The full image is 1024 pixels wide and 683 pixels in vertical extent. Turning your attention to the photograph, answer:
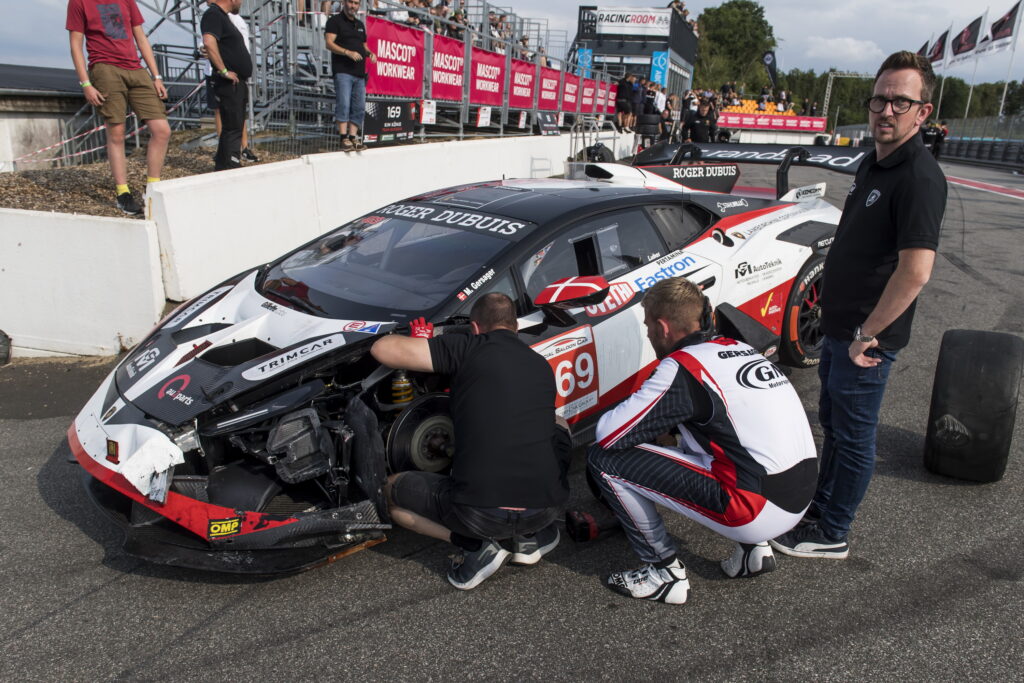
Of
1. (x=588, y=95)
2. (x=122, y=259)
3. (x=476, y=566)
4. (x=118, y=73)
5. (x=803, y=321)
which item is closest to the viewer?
(x=476, y=566)

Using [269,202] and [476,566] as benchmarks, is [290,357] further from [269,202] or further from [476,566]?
[269,202]

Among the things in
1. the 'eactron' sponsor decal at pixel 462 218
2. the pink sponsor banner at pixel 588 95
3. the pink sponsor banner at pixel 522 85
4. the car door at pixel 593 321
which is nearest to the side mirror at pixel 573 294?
the car door at pixel 593 321

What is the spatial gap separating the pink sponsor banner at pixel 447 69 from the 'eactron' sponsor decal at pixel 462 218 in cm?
749

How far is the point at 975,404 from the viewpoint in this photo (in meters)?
3.48

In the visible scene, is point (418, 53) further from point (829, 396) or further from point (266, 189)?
point (829, 396)

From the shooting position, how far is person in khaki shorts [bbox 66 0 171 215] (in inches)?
232

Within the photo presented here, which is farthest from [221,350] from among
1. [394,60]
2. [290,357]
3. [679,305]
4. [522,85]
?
[522,85]

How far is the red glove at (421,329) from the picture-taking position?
299cm

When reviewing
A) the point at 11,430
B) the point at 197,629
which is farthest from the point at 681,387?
the point at 11,430

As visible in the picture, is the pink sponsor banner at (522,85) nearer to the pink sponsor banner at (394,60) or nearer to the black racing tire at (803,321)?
the pink sponsor banner at (394,60)

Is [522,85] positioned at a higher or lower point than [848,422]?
higher

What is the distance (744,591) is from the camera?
2.85 m

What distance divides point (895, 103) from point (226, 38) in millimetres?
6392

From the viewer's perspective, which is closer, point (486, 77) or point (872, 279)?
point (872, 279)
